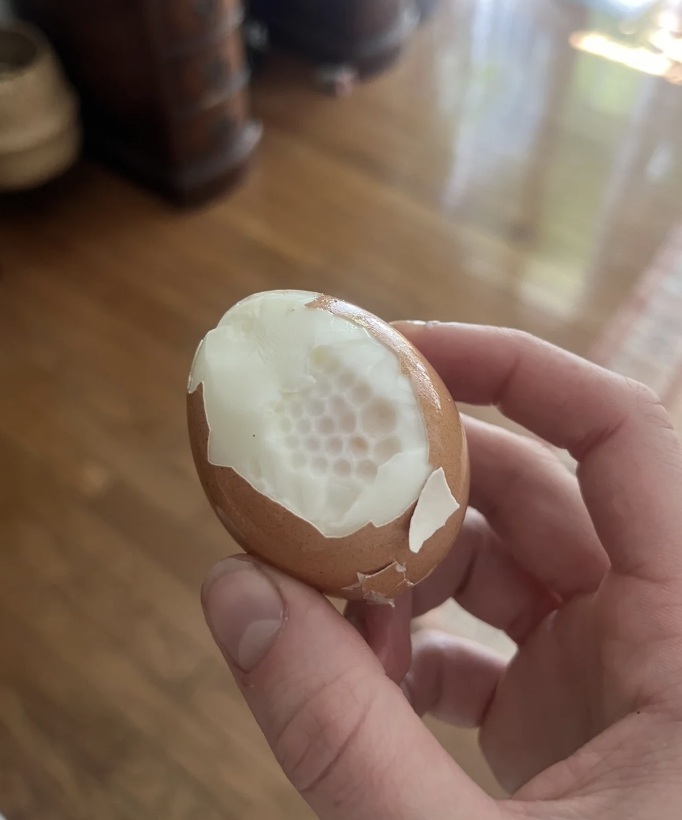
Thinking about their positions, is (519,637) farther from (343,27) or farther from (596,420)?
(343,27)

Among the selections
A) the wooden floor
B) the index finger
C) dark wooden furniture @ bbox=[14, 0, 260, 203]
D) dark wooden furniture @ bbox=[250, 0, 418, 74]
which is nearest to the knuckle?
the index finger

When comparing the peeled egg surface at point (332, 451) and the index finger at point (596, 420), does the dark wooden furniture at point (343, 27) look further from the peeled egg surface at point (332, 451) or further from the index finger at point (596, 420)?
the peeled egg surface at point (332, 451)

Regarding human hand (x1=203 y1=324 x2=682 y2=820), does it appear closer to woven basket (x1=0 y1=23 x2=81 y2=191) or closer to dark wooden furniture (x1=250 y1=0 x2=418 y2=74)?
woven basket (x1=0 y1=23 x2=81 y2=191)

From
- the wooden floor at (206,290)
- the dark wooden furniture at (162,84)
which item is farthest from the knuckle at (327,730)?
the dark wooden furniture at (162,84)

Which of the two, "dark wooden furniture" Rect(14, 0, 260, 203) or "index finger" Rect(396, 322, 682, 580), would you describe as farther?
"dark wooden furniture" Rect(14, 0, 260, 203)

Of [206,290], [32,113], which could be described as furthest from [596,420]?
[32,113]
